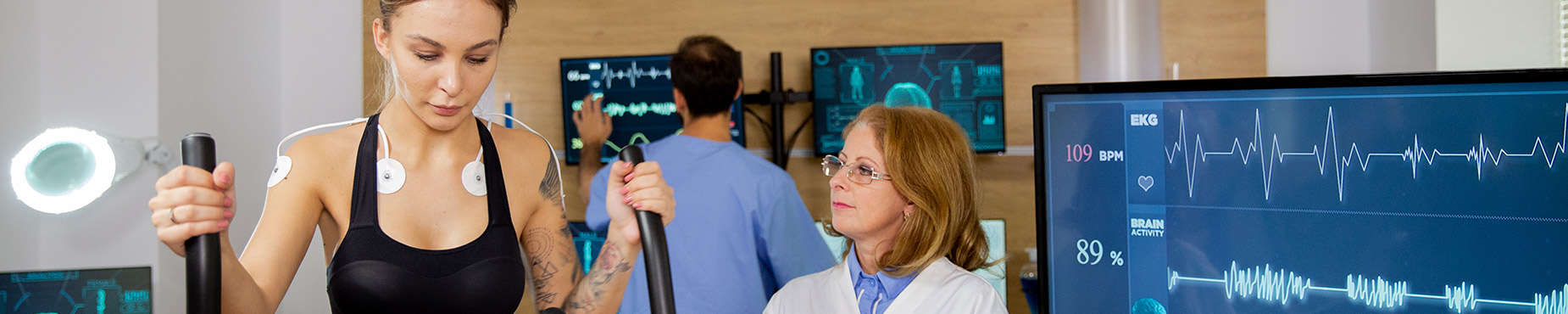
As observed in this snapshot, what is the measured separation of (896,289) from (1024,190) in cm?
188

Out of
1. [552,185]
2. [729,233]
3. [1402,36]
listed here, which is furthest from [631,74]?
[1402,36]

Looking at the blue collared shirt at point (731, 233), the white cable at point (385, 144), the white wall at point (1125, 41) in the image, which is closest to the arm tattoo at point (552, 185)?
the white cable at point (385, 144)

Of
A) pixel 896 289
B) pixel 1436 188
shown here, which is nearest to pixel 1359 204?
pixel 1436 188

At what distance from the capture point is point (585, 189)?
288cm

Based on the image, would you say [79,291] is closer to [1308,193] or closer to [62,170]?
[62,170]

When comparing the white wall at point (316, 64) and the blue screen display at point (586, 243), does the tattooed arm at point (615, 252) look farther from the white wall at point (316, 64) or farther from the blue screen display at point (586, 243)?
the blue screen display at point (586, 243)

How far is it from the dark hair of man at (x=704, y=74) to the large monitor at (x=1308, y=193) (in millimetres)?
870

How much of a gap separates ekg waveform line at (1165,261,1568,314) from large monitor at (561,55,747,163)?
205 cm

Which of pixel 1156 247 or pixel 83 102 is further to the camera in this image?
pixel 83 102

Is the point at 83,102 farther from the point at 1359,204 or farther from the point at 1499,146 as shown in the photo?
the point at 1499,146

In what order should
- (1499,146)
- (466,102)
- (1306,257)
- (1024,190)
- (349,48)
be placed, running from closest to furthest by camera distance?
(466,102), (1499,146), (1306,257), (349,48), (1024,190)

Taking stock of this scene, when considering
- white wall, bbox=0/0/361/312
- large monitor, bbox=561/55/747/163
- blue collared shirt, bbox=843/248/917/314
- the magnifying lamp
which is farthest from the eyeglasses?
large monitor, bbox=561/55/747/163

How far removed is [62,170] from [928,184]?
1.48 metres

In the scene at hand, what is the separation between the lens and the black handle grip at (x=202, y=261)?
917 mm
